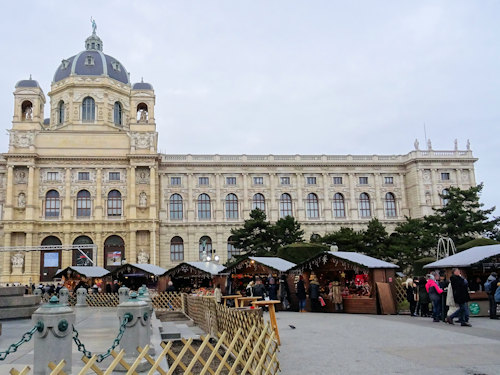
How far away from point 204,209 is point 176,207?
3545mm

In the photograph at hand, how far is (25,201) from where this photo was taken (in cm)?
5700

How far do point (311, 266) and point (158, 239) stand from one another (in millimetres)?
37333

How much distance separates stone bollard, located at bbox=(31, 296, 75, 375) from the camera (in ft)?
22.2

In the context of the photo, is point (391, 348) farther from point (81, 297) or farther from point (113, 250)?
point (113, 250)

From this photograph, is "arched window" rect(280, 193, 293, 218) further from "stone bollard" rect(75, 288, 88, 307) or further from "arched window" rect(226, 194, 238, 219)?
"stone bollard" rect(75, 288, 88, 307)

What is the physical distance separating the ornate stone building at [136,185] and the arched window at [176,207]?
126 mm

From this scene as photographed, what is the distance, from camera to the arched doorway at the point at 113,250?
57656 mm

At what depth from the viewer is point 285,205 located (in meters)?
64.4

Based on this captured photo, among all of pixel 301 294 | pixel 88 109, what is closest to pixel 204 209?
pixel 88 109

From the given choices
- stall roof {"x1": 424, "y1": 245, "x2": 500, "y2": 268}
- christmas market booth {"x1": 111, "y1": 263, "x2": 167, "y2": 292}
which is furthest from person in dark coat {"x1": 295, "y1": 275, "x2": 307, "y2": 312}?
christmas market booth {"x1": 111, "y1": 263, "x2": 167, "y2": 292}

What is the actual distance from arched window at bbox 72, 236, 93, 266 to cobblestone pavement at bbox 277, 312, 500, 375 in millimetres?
43903

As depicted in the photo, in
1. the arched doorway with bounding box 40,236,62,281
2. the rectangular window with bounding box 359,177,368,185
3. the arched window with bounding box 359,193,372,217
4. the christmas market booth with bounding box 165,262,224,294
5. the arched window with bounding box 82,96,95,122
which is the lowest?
the christmas market booth with bounding box 165,262,224,294

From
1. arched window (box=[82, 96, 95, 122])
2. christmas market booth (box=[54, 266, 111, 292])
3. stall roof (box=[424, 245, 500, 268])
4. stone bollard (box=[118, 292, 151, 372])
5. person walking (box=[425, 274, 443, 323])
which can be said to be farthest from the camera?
arched window (box=[82, 96, 95, 122])

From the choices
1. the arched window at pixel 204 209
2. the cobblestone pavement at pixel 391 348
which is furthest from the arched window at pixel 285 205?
the cobblestone pavement at pixel 391 348
